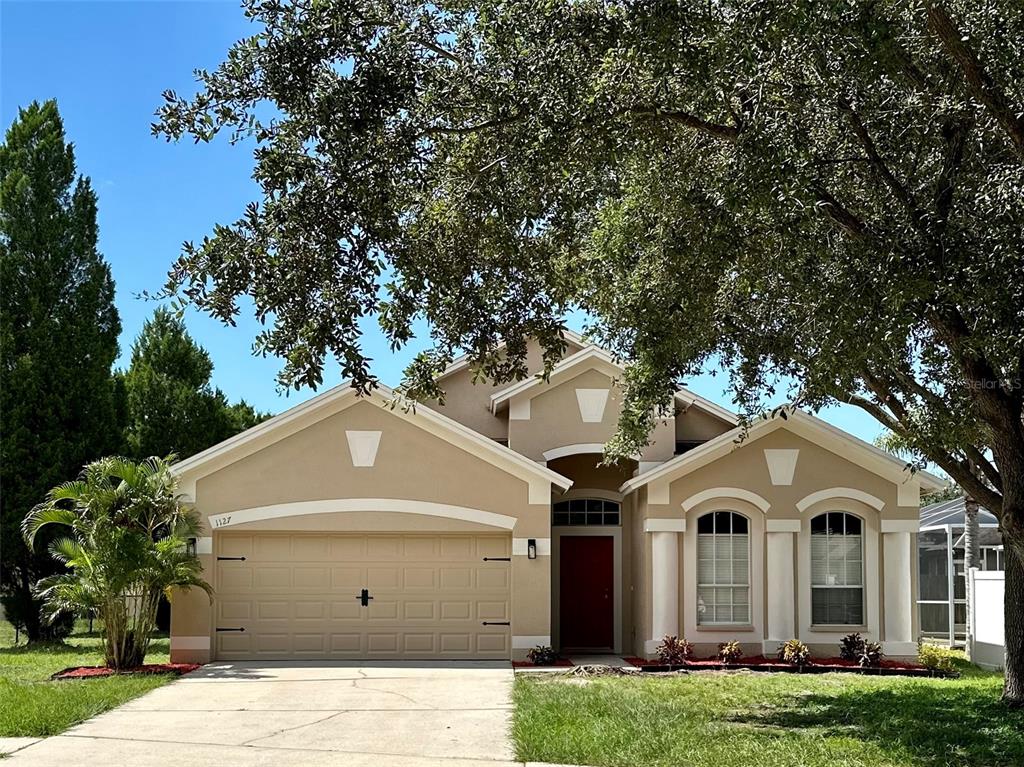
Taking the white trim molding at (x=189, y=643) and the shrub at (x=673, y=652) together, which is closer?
the white trim molding at (x=189, y=643)

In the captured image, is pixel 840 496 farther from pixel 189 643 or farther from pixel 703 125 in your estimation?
pixel 189 643

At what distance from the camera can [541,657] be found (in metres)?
18.9

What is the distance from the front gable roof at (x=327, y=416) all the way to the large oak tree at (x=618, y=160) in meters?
7.55

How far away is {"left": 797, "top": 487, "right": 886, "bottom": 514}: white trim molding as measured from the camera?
19844 mm

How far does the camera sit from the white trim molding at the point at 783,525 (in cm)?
1977

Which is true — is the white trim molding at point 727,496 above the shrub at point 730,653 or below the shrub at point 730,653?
above

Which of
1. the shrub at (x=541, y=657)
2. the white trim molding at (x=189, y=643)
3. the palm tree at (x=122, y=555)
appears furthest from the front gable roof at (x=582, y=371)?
the white trim molding at (x=189, y=643)

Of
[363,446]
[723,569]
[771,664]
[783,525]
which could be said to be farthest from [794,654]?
[363,446]

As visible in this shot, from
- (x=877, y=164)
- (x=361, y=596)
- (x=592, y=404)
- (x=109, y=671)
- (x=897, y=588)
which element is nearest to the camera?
(x=877, y=164)

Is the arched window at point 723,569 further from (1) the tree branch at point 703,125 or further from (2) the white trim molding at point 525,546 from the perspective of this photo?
(1) the tree branch at point 703,125

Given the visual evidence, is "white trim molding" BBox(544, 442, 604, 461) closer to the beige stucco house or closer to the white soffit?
the white soffit

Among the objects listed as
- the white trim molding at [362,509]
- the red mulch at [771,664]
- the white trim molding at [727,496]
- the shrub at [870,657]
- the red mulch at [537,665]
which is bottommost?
the red mulch at [537,665]

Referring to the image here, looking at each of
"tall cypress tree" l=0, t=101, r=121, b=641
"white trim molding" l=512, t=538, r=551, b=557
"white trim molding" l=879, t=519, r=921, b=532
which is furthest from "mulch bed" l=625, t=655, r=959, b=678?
"tall cypress tree" l=0, t=101, r=121, b=641

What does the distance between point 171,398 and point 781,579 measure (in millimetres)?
18673
